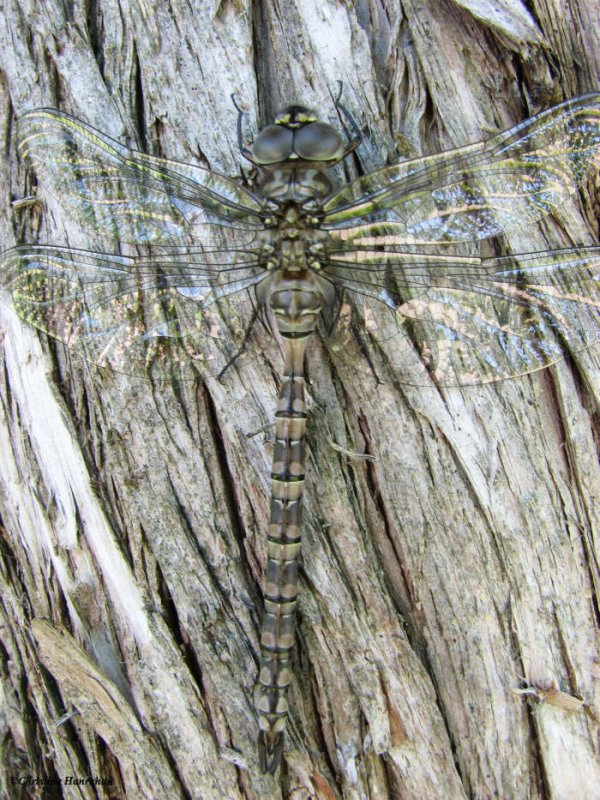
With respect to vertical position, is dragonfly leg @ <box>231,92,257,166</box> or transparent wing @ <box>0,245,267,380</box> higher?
dragonfly leg @ <box>231,92,257,166</box>

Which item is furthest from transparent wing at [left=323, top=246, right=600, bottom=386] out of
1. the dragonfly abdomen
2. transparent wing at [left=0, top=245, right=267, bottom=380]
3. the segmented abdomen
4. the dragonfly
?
transparent wing at [left=0, top=245, right=267, bottom=380]

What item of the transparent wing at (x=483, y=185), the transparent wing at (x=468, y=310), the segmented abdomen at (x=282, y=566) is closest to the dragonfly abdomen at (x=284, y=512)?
the segmented abdomen at (x=282, y=566)

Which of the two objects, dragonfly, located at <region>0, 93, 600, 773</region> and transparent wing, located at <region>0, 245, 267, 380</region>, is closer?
dragonfly, located at <region>0, 93, 600, 773</region>

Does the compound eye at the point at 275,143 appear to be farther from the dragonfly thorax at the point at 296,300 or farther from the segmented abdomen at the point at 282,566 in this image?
the segmented abdomen at the point at 282,566

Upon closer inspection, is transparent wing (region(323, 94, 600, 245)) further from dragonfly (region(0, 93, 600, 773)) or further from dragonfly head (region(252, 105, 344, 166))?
dragonfly head (region(252, 105, 344, 166))

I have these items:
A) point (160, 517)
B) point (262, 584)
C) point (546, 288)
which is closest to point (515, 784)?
point (262, 584)

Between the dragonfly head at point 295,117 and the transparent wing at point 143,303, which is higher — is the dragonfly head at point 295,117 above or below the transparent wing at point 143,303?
above

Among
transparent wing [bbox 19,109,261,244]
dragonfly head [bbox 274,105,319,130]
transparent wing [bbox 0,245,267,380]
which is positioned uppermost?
dragonfly head [bbox 274,105,319,130]

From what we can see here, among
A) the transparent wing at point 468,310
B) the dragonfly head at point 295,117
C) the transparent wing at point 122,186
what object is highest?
the dragonfly head at point 295,117
